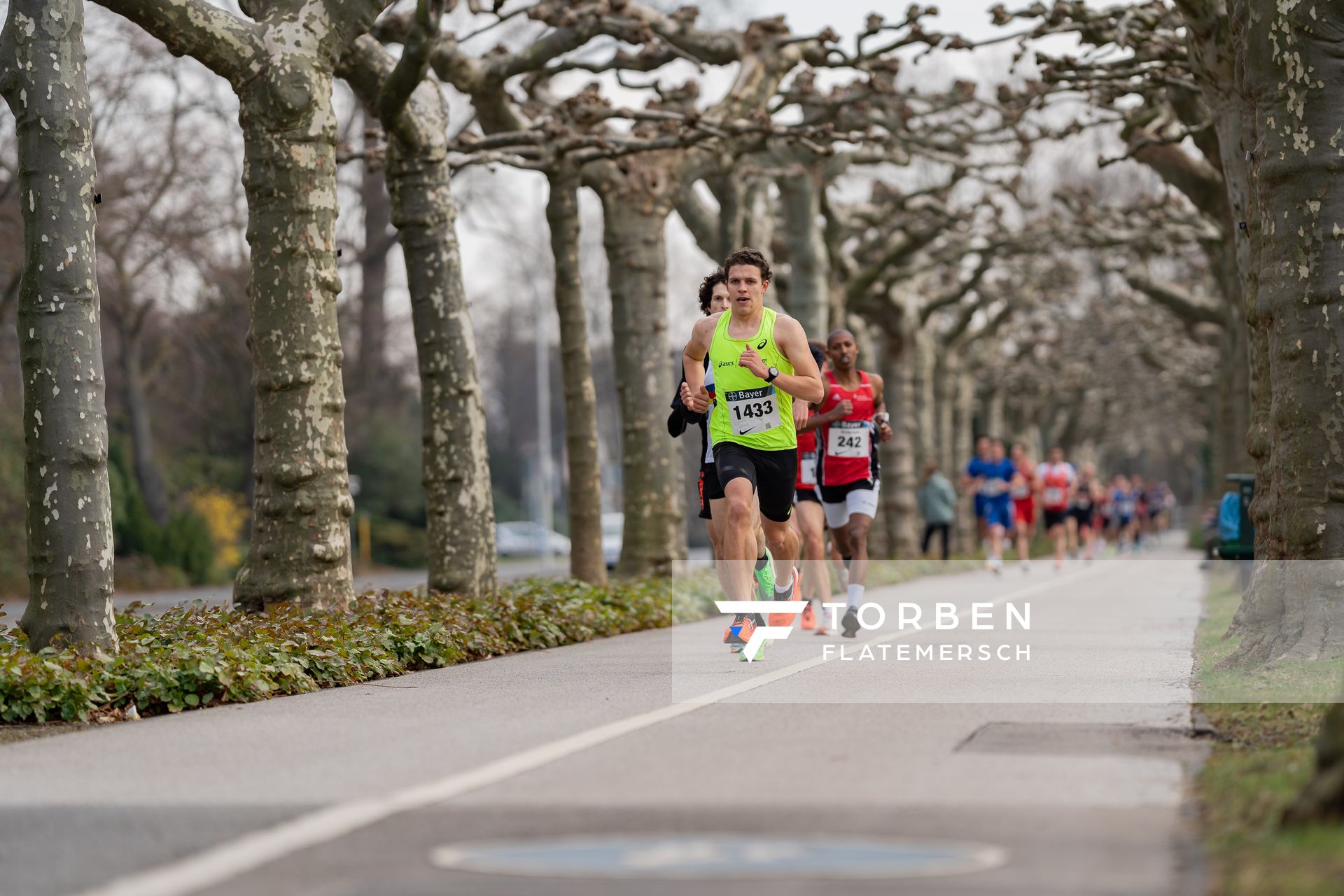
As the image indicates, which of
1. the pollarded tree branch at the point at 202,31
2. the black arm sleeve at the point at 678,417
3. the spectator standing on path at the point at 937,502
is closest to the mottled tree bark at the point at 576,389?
the pollarded tree branch at the point at 202,31

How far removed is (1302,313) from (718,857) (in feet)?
20.0

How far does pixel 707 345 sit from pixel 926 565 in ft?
60.5

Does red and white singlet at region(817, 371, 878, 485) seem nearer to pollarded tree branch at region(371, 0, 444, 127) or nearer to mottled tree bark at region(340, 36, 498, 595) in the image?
mottled tree bark at region(340, 36, 498, 595)

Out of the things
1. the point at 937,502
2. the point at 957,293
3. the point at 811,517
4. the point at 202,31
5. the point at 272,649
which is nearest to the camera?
the point at 272,649

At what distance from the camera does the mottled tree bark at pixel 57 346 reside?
31.3 ft

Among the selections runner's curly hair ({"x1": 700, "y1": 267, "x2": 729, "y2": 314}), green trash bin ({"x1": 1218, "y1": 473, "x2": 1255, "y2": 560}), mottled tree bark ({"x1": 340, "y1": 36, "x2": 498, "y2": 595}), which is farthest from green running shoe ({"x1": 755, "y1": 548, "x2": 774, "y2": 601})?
green trash bin ({"x1": 1218, "y1": 473, "x2": 1255, "y2": 560})

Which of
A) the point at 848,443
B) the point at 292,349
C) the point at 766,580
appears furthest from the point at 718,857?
the point at 848,443

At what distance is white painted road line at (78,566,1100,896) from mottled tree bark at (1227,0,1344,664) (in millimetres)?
3718

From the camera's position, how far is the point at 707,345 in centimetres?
1105

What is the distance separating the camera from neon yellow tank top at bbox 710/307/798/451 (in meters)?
10.7

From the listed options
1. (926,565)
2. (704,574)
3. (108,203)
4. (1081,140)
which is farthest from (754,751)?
(1081,140)

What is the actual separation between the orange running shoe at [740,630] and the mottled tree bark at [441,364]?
4.19 meters

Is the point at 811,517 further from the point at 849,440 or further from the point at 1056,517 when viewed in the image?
the point at 1056,517

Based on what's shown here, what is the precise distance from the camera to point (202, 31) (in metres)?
11.6
